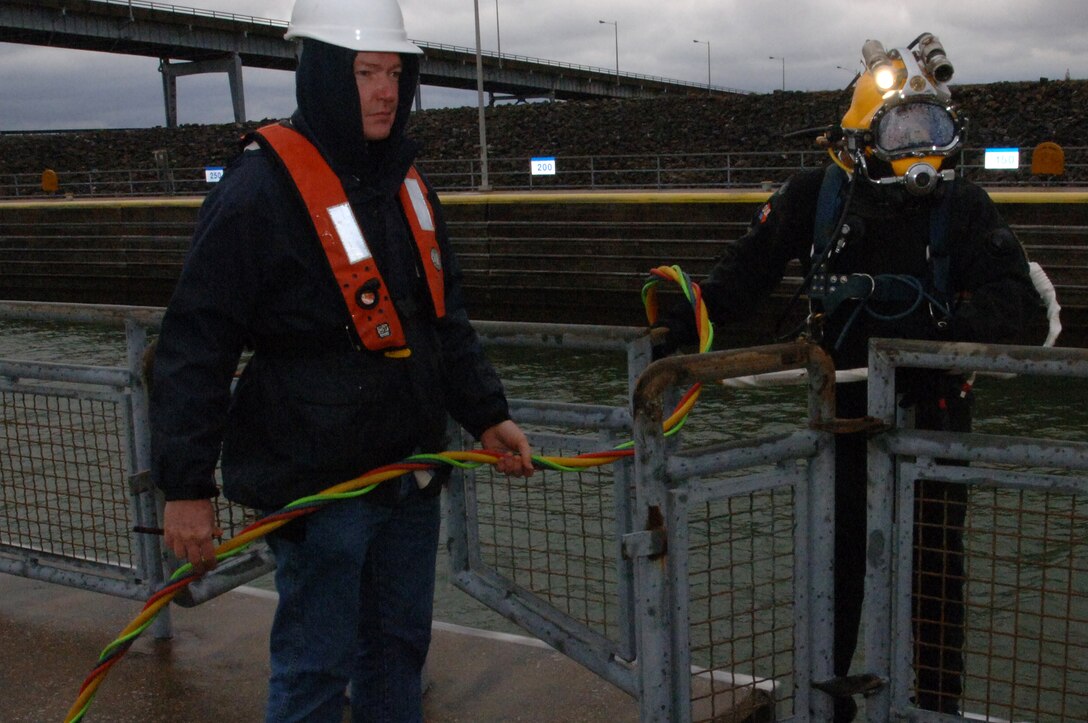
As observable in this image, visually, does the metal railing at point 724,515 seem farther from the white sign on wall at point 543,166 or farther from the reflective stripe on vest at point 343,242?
the white sign on wall at point 543,166

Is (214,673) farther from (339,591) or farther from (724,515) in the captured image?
(724,515)

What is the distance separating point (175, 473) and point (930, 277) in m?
2.09

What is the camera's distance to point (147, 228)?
24969 mm

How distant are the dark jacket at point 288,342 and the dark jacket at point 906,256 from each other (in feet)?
3.85

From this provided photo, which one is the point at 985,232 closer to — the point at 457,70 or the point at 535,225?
the point at 535,225

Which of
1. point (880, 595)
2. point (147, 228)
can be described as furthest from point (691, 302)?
point (147, 228)

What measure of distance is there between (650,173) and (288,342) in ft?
100

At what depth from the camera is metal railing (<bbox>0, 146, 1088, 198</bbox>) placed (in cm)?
2402

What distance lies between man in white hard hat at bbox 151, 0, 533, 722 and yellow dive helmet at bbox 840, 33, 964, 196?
4.61 feet

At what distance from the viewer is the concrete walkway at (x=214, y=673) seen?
344cm

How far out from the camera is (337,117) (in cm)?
244

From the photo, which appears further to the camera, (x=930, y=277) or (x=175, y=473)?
(x=930, y=277)

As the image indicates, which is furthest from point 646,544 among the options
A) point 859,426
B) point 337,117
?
point 337,117

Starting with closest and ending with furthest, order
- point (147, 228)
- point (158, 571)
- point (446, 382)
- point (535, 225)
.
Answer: point (446, 382), point (158, 571), point (535, 225), point (147, 228)
